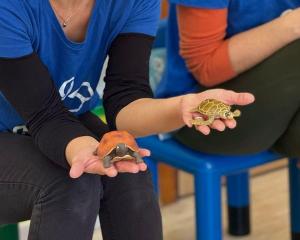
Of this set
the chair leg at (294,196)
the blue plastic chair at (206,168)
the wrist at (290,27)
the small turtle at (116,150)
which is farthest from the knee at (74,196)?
the chair leg at (294,196)

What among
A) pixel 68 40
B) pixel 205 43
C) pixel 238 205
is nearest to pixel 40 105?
pixel 68 40

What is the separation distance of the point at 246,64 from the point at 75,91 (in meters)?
0.29

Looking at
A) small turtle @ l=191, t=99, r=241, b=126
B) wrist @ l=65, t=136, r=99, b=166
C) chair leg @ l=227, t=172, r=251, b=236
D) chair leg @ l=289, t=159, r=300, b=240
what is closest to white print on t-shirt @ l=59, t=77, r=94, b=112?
wrist @ l=65, t=136, r=99, b=166

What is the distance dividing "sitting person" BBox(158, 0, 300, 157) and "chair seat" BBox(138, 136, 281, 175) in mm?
16

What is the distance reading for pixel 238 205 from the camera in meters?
1.48

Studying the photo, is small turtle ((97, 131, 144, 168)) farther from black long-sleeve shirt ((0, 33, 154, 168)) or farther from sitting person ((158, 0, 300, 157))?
sitting person ((158, 0, 300, 157))

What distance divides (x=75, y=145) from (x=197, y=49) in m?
0.37

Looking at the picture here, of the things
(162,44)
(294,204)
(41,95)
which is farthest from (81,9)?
(294,204)

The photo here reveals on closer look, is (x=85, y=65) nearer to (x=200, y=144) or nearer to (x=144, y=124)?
(x=144, y=124)

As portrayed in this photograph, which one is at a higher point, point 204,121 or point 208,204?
point 204,121

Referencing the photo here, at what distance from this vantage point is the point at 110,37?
0.97m

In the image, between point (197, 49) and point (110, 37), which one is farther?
point (197, 49)

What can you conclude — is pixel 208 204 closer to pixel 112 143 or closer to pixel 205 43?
pixel 205 43

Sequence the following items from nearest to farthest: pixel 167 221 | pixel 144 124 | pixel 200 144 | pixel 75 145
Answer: pixel 75 145 → pixel 144 124 → pixel 200 144 → pixel 167 221
